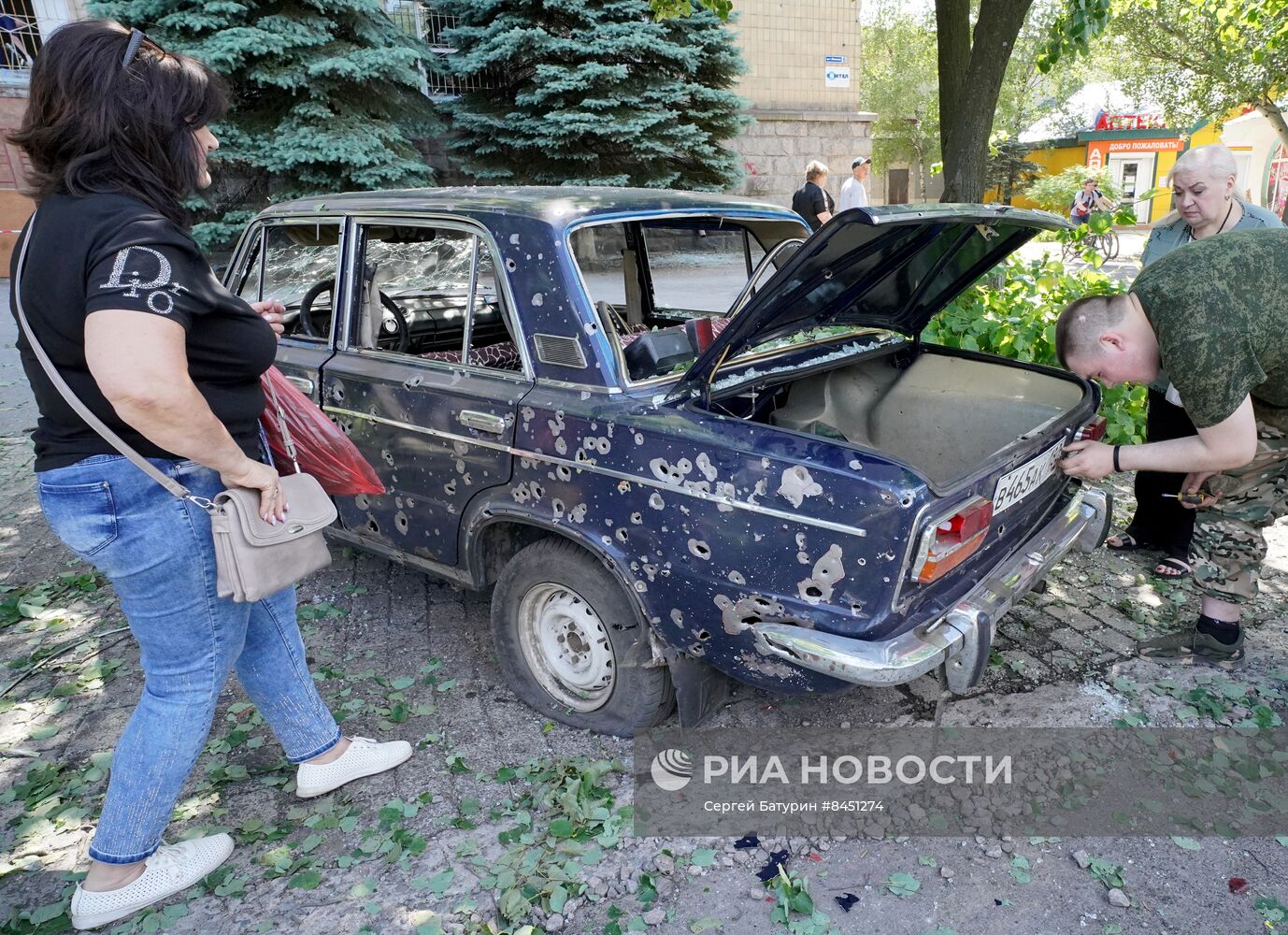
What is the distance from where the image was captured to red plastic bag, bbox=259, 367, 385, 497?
7.84ft

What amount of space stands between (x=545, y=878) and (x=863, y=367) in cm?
235

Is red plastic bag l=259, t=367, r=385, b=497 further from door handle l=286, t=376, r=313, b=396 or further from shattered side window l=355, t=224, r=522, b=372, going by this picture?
door handle l=286, t=376, r=313, b=396

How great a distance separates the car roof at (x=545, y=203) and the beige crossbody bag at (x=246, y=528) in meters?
1.23

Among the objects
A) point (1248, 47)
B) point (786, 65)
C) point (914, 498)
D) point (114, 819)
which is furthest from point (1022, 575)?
point (1248, 47)

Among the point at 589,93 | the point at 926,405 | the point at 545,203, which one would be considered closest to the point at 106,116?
the point at 545,203

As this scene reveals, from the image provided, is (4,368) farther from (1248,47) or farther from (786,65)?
(1248,47)

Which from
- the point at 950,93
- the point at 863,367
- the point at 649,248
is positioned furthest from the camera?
the point at 950,93

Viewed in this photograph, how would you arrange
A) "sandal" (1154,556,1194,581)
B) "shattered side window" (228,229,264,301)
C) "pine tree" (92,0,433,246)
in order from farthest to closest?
"pine tree" (92,0,433,246) < "sandal" (1154,556,1194,581) < "shattered side window" (228,229,264,301)

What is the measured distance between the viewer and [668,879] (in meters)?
2.43

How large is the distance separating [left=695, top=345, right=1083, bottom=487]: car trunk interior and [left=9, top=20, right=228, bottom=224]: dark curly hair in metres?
2.03

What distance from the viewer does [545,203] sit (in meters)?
2.82

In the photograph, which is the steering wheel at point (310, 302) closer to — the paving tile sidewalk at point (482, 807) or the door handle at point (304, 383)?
the door handle at point (304, 383)

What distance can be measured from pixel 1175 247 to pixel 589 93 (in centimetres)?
1031

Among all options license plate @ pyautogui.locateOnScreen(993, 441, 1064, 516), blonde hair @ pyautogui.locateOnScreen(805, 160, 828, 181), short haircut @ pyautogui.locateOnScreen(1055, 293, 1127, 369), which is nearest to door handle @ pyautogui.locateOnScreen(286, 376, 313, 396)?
license plate @ pyautogui.locateOnScreen(993, 441, 1064, 516)
